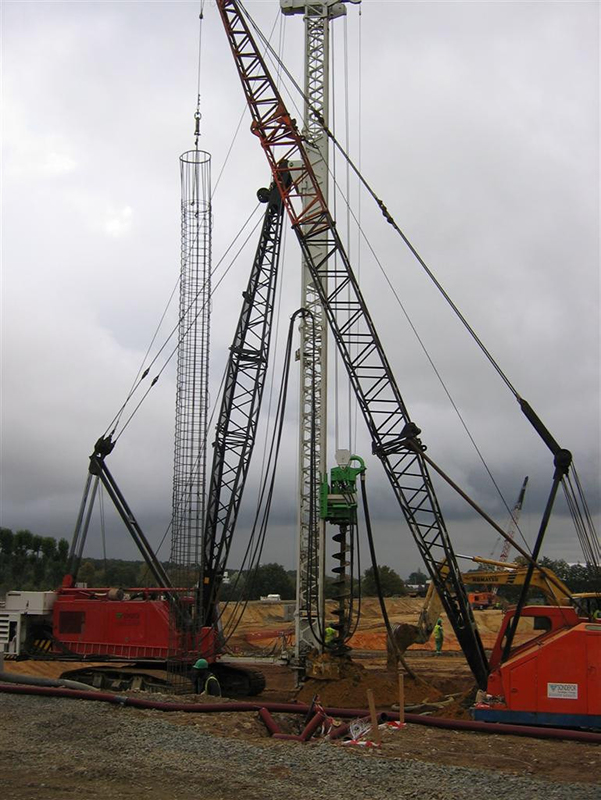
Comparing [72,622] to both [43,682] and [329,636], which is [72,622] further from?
[329,636]

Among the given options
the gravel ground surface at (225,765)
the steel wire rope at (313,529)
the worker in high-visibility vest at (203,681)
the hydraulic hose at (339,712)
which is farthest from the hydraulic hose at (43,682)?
the steel wire rope at (313,529)

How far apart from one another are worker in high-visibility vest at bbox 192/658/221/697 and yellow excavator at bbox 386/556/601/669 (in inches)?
185

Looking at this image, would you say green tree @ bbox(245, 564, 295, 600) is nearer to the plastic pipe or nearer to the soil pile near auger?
the soil pile near auger

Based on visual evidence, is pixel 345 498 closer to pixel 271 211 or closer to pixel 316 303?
pixel 316 303

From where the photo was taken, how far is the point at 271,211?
2669 centimetres

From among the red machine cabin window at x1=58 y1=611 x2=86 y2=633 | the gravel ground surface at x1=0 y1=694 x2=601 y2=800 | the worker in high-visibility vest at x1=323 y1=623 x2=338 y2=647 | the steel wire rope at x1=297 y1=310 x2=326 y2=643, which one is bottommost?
the gravel ground surface at x1=0 y1=694 x2=601 y2=800

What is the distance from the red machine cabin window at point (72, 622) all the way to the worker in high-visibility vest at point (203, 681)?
3.33m

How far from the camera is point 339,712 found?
14.0 metres

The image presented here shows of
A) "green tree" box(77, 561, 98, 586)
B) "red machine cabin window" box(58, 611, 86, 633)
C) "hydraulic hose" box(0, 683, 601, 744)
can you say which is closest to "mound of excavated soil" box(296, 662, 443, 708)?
"hydraulic hose" box(0, 683, 601, 744)

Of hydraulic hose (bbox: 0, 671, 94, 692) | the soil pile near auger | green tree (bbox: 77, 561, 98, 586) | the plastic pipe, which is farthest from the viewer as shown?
green tree (bbox: 77, 561, 98, 586)

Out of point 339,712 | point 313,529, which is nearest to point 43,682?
point 339,712

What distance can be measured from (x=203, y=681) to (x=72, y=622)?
3886 mm

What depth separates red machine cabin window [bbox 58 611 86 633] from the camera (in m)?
21.8

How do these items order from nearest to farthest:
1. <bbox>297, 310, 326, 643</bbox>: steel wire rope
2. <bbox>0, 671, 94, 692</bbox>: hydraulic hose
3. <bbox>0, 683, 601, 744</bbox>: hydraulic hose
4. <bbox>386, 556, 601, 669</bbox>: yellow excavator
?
<bbox>0, 683, 601, 744</bbox>: hydraulic hose, <bbox>0, 671, 94, 692</bbox>: hydraulic hose, <bbox>386, 556, 601, 669</bbox>: yellow excavator, <bbox>297, 310, 326, 643</bbox>: steel wire rope
